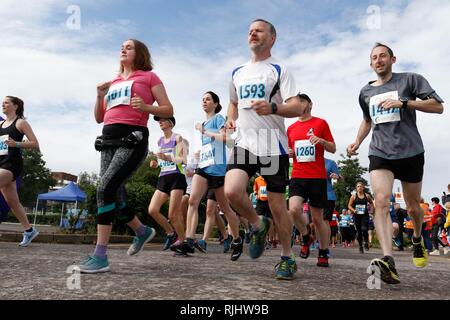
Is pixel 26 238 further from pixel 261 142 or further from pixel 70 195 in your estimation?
pixel 70 195

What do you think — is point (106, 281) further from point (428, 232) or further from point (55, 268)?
point (428, 232)

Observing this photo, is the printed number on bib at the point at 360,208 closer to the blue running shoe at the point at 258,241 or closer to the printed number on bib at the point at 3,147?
the blue running shoe at the point at 258,241

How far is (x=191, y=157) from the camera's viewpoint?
288 inches

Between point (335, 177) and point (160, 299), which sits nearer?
point (160, 299)

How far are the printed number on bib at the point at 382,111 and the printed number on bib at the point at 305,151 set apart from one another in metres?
1.53

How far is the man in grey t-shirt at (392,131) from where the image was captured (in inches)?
158

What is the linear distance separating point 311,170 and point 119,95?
2.86 m

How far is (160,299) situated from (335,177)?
5.91 m

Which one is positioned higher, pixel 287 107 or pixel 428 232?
pixel 287 107

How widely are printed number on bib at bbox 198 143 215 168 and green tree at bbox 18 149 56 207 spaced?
226ft

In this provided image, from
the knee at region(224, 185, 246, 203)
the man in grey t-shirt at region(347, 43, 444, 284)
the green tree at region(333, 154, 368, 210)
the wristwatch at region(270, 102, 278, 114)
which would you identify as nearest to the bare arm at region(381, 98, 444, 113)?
the man in grey t-shirt at region(347, 43, 444, 284)

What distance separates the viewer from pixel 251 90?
4074 mm

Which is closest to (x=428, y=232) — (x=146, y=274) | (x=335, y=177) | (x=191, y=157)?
(x=335, y=177)

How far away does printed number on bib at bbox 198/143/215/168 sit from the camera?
21.8 feet
